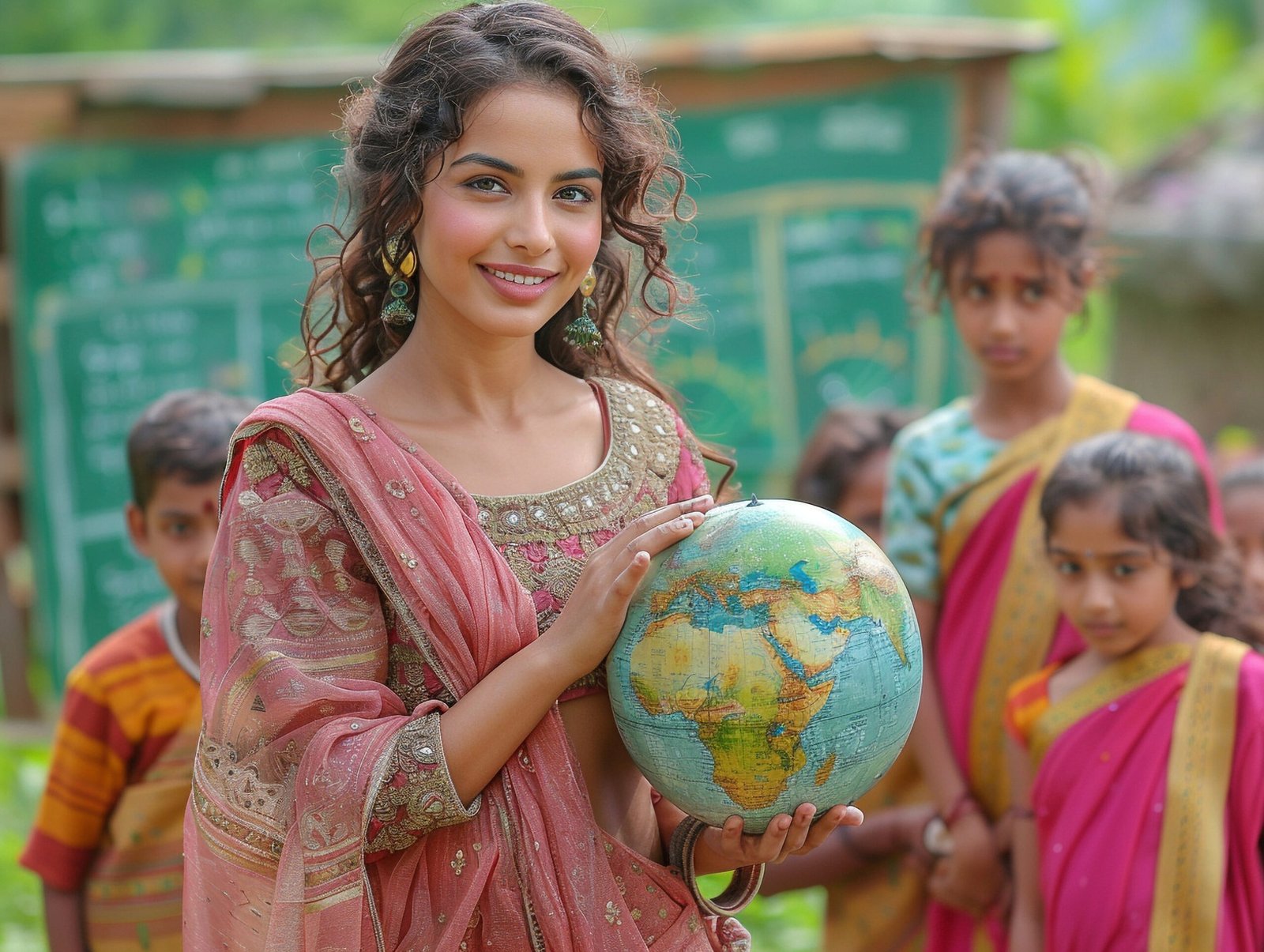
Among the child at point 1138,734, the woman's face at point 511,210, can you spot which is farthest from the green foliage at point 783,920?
the woman's face at point 511,210

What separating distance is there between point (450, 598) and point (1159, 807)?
5.83 feet

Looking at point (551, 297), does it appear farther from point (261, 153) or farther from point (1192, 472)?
point (261, 153)

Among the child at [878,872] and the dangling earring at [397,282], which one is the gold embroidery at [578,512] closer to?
the dangling earring at [397,282]

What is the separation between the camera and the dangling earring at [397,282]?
90.9 inches

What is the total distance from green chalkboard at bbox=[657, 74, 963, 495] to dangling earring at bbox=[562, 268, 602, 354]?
160 inches

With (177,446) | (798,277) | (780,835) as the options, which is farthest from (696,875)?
(798,277)

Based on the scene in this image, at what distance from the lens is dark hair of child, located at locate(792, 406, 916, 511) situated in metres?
4.62

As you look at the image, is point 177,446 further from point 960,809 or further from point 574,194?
point 960,809

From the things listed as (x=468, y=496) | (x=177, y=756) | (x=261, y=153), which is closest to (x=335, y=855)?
(x=468, y=496)

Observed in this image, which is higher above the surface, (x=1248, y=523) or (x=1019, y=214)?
(x=1019, y=214)

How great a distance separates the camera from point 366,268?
2.42 metres

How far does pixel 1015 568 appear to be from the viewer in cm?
365

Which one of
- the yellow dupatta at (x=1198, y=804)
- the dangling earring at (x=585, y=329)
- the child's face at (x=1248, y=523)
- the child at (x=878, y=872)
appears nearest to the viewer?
the dangling earring at (x=585, y=329)

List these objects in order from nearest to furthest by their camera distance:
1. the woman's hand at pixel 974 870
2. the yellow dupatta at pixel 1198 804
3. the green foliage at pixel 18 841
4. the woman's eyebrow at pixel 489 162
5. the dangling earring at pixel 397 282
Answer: the woman's eyebrow at pixel 489 162
the dangling earring at pixel 397 282
the yellow dupatta at pixel 1198 804
the woman's hand at pixel 974 870
the green foliage at pixel 18 841
